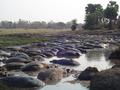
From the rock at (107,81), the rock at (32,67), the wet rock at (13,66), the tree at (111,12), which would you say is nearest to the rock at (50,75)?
the rock at (32,67)

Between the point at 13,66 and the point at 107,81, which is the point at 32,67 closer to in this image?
the point at 13,66

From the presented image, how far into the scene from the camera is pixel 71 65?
2927 centimetres

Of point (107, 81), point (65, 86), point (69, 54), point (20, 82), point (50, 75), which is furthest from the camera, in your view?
point (69, 54)

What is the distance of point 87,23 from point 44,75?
9035cm

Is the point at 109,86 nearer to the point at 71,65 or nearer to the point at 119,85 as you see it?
the point at 119,85

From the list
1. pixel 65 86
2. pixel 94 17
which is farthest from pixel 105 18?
pixel 65 86

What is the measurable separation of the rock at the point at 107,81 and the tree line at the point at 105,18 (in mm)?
89357

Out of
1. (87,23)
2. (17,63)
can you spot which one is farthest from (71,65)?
(87,23)

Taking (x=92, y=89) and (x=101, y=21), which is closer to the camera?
(x=92, y=89)

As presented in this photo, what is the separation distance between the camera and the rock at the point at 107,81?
16875mm

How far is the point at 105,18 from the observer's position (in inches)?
4439

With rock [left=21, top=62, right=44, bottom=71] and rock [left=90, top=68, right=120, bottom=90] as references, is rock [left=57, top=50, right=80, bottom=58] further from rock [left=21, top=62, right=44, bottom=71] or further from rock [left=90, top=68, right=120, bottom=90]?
rock [left=90, top=68, right=120, bottom=90]

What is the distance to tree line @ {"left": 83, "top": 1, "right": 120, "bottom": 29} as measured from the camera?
10638 centimetres

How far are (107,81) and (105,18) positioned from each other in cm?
9696
